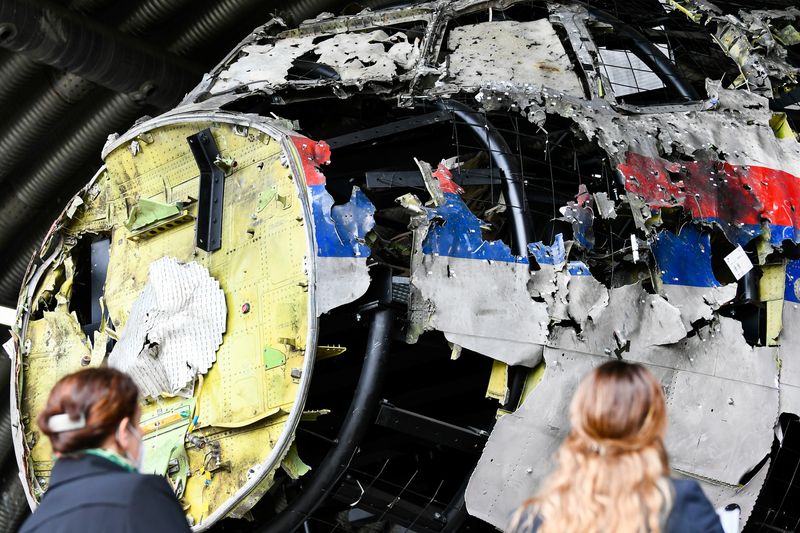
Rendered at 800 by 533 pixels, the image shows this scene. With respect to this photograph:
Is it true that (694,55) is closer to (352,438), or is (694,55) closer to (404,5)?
(404,5)

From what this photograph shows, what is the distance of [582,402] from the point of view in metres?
2.57

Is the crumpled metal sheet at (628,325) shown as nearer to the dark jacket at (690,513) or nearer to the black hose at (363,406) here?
the black hose at (363,406)

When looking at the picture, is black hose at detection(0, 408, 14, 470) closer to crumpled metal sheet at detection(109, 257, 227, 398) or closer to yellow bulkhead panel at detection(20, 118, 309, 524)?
yellow bulkhead panel at detection(20, 118, 309, 524)

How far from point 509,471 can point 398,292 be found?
3.46 feet

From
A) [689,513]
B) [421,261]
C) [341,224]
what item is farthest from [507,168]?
[689,513]

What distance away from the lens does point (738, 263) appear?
5.98 m

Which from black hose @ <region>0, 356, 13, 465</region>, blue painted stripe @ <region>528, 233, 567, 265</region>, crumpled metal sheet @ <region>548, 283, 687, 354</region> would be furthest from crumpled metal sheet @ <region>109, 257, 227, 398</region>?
black hose @ <region>0, 356, 13, 465</region>

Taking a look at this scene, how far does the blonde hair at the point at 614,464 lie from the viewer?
2.47m

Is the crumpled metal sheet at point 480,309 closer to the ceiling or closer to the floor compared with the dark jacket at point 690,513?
closer to the floor

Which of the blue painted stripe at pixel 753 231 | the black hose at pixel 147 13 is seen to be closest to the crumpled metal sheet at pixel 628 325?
the blue painted stripe at pixel 753 231

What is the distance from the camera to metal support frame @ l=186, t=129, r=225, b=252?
616 centimetres

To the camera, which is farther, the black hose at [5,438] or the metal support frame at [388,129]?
the black hose at [5,438]

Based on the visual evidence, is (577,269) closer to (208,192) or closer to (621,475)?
(208,192)

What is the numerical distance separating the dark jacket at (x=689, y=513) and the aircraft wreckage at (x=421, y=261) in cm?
294
